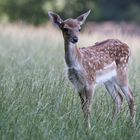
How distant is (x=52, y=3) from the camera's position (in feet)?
103

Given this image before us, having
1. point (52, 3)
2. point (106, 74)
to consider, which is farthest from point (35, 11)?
point (106, 74)

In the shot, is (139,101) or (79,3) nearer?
(139,101)

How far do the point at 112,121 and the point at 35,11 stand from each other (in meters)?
24.6

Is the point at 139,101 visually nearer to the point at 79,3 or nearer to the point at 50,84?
the point at 50,84

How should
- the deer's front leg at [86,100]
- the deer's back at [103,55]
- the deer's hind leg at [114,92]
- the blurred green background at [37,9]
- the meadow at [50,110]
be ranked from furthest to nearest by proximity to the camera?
the blurred green background at [37,9] → the deer's hind leg at [114,92] → the deer's back at [103,55] → the deer's front leg at [86,100] → the meadow at [50,110]

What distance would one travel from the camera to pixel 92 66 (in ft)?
29.7

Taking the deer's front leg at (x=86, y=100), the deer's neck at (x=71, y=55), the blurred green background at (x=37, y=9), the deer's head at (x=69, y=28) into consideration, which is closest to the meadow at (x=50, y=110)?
the deer's front leg at (x=86, y=100)

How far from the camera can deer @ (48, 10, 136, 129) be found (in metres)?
8.63

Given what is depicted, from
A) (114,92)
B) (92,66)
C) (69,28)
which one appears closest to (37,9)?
(114,92)

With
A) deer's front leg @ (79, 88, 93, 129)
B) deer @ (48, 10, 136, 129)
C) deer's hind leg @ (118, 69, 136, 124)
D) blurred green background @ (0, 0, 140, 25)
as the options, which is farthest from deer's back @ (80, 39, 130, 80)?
blurred green background @ (0, 0, 140, 25)

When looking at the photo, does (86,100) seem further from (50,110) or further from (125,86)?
(125,86)

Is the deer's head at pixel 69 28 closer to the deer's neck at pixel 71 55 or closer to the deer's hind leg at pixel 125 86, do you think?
the deer's neck at pixel 71 55

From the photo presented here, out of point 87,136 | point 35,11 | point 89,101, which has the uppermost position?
point 35,11

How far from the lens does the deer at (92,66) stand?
8.63m
